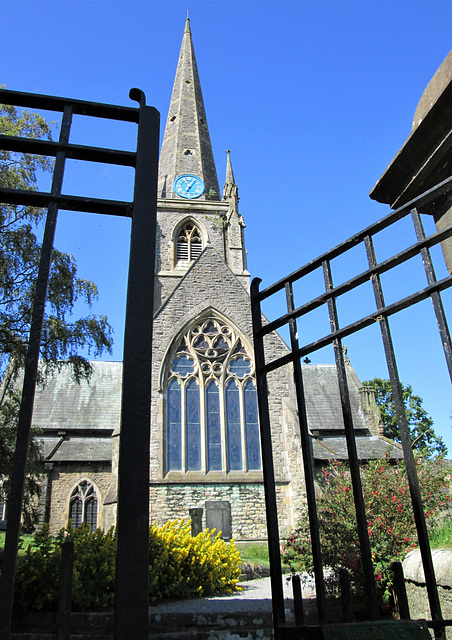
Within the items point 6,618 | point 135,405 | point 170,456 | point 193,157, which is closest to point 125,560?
point 6,618

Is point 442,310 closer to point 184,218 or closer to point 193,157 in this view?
point 184,218

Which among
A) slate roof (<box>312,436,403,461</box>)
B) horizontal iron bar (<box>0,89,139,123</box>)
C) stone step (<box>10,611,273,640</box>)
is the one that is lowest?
stone step (<box>10,611,273,640</box>)

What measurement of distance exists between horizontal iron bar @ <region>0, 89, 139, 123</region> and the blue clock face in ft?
84.3

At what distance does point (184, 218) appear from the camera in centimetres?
2642

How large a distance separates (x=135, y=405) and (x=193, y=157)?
99.3 ft

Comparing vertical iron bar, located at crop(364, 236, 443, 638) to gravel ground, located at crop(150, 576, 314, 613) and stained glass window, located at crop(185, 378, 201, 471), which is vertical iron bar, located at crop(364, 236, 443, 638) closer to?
gravel ground, located at crop(150, 576, 314, 613)

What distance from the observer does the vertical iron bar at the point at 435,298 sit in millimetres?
2307

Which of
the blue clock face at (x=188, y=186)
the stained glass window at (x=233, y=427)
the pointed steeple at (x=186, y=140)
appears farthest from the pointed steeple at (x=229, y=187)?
the stained glass window at (x=233, y=427)

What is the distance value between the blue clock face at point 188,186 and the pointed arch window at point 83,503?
15.7m

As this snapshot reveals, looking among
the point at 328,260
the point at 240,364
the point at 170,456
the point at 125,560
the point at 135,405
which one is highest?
the point at 240,364

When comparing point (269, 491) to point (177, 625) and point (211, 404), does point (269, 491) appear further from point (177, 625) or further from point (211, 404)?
point (211, 404)

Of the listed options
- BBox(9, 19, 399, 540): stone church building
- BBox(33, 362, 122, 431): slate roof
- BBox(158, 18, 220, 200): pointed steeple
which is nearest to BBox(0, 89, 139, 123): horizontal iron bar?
BBox(9, 19, 399, 540): stone church building

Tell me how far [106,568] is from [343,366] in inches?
271

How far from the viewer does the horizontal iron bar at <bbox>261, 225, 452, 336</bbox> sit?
7.97 feet
